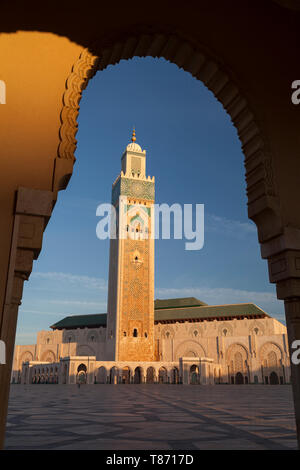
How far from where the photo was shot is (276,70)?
10.4 feet

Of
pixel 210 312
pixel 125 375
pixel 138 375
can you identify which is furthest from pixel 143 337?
pixel 210 312

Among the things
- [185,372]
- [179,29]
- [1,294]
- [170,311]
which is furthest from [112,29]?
[170,311]

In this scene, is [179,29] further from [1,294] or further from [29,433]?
[29,433]

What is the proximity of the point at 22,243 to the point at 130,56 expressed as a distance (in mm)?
1769

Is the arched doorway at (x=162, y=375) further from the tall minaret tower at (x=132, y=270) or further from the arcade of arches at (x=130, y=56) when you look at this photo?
the arcade of arches at (x=130, y=56)

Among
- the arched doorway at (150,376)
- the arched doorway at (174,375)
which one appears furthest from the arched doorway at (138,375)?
the arched doorway at (174,375)

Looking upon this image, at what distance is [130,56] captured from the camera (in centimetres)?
307

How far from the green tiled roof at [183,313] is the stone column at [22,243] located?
28221 mm

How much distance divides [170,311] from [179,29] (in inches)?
1180

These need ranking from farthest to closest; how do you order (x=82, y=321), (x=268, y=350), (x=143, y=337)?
(x=82, y=321), (x=143, y=337), (x=268, y=350)

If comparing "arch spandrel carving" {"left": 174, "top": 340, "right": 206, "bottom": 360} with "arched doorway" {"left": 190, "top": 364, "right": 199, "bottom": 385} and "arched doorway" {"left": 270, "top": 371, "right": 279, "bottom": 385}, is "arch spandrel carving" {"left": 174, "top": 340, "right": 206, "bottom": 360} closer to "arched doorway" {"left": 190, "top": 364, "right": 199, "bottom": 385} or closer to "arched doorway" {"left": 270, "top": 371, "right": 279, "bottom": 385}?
"arched doorway" {"left": 190, "top": 364, "right": 199, "bottom": 385}

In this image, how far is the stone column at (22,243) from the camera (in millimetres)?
2109

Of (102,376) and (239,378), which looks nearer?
(102,376)

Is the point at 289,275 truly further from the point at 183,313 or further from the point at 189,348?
the point at 183,313
